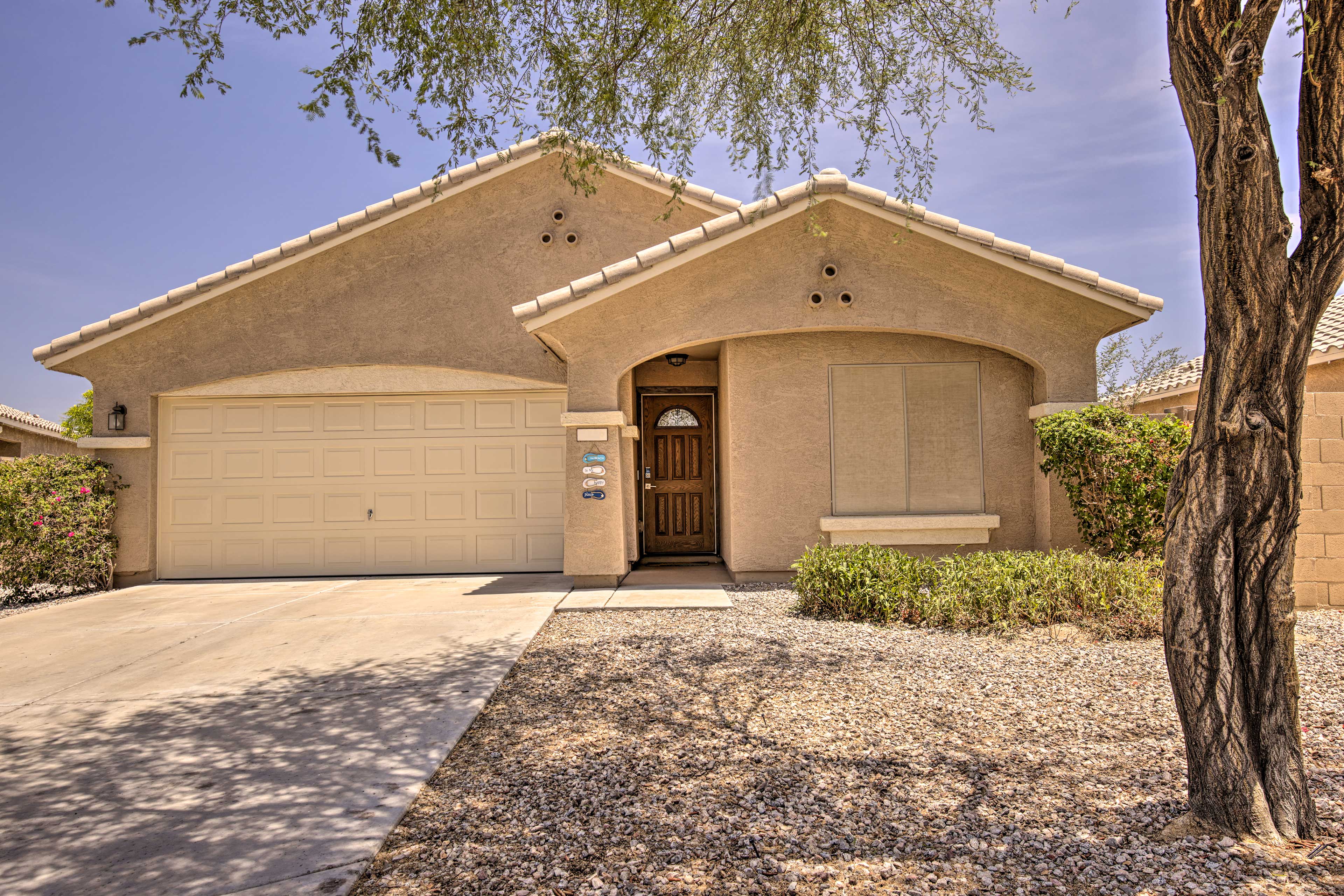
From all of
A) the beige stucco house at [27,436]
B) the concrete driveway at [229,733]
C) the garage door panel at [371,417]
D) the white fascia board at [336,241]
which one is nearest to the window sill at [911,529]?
the concrete driveway at [229,733]

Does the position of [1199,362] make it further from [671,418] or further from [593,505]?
[593,505]

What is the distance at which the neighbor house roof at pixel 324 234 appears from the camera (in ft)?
32.1

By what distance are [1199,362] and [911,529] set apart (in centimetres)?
1307

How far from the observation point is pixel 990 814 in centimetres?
302

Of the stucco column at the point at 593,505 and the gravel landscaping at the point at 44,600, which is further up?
the stucco column at the point at 593,505

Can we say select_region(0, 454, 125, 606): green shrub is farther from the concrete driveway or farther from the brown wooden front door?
the brown wooden front door

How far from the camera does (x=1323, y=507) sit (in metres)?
6.77

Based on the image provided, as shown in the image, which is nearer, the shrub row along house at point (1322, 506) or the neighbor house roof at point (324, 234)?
the shrub row along house at point (1322, 506)

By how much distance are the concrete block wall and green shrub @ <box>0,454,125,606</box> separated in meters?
13.1

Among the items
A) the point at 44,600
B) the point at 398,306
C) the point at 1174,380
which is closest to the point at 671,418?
the point at 398,306

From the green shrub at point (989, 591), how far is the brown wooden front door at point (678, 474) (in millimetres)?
4769

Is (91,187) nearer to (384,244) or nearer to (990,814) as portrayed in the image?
(384,244)

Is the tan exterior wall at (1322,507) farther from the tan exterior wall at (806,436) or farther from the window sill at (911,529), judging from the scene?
the window sill at (911,529)

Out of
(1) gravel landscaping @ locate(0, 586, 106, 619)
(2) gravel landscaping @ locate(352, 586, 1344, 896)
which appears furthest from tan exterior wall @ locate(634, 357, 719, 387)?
(1) gravel landscaping @ locate(0, 586, 106, 619)
